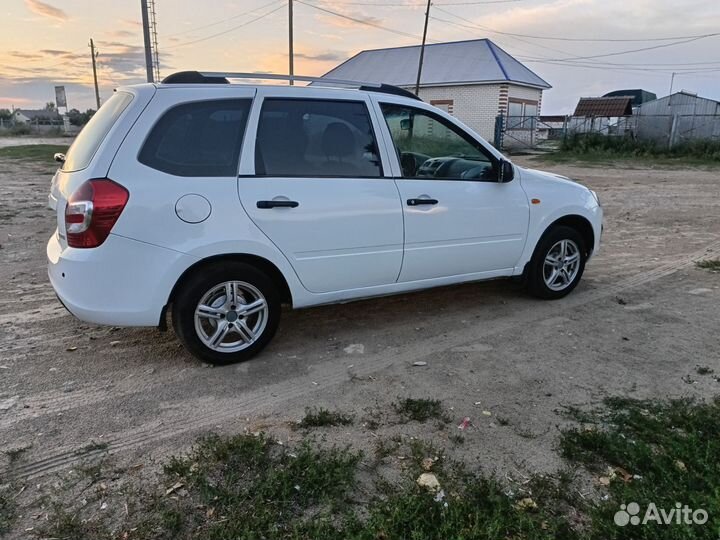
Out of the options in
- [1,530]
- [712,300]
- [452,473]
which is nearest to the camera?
[1,530]

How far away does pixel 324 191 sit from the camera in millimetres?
3908

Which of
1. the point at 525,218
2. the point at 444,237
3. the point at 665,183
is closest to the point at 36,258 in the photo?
the point at 444,237

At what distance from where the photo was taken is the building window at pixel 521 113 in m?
32.2

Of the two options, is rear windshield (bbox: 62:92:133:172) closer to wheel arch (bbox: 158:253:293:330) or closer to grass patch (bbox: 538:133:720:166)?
wheel arch (bbox: 158:253:293:330)

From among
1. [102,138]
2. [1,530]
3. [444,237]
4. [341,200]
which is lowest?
[1,530]

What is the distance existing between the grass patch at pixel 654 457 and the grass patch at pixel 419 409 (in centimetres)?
71

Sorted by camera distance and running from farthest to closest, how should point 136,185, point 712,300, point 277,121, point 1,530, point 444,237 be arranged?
1. point 712,300
2. point 444,237
3. point 277,121
4. point 136,185
5. point 1,530

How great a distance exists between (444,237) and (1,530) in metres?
3.36

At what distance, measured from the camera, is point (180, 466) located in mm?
2736

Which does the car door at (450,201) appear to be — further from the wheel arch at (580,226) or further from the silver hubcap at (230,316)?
the silver hubcap at (230,316)

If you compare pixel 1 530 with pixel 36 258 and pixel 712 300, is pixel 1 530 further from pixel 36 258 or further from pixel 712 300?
pixel 712 300

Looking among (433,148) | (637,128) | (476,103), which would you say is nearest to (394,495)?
(433,148)

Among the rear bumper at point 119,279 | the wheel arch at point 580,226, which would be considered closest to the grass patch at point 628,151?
the wheel arch at point 580,226

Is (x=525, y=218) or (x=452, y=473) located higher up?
(x=525, y=218)
